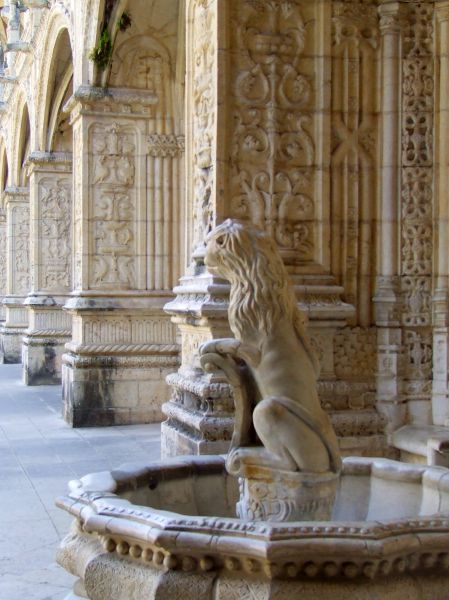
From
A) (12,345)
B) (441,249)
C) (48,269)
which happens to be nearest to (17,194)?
(12,345)

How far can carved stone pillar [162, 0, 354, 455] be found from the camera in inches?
232

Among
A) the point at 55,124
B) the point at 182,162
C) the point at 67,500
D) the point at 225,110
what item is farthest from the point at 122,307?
the point at 67,500

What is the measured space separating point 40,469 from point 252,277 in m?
4.44

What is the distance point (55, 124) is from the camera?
46.3 ft

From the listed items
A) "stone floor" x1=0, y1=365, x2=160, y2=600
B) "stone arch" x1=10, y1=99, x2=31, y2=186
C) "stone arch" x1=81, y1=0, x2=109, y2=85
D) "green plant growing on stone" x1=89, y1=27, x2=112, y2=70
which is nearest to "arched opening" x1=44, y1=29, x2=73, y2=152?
"stone arch" x1=81, y1=0, x2=109, y2=85

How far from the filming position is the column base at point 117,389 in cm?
970

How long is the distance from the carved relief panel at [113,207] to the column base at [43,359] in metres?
4.69

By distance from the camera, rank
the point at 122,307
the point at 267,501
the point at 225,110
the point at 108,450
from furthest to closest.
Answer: the point at 122,307, the point at 108,450, the point at 225,110, the point at 267,501

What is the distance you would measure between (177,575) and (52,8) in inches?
421

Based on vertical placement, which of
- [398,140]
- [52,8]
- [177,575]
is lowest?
[177,575]

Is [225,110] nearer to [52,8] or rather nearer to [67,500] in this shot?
[67,500]

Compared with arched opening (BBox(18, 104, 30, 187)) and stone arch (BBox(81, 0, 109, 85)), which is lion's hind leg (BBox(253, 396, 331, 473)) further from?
arched opening (BBox(18, 104, 30, 187))

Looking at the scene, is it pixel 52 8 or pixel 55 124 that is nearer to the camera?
pixel 52 8

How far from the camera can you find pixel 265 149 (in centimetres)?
597
